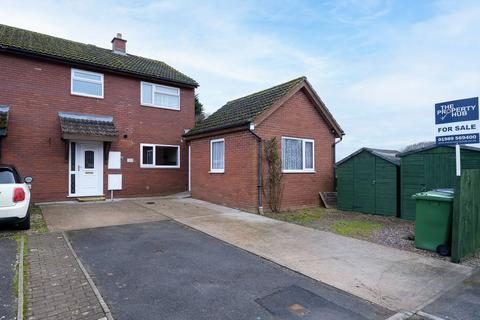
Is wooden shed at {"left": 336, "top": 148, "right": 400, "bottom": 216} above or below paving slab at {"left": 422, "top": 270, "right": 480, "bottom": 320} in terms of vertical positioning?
above

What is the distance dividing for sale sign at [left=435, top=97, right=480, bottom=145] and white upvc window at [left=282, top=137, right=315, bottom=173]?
5.55 metres

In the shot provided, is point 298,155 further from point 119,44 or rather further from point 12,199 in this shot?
point 119,44

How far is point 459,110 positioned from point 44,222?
33.3ft

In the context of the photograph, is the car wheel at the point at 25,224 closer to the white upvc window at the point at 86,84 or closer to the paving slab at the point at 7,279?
the paving slab at the point at 7,279

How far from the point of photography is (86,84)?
43.3ft

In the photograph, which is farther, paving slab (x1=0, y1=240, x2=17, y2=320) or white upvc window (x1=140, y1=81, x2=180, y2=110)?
white upvc window (x1=140, y1=81, x2=180, y2=110)

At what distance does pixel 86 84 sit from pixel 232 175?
7.42m

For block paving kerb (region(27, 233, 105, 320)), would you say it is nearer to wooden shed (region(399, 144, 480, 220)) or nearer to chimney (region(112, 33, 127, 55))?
wooden shed (region(399, 144, 480, 220))

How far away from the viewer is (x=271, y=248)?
21.2 ft

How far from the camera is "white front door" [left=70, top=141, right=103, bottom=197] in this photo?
1266cm

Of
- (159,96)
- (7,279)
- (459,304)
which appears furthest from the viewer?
(159,96)

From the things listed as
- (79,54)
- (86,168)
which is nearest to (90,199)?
(86,168)

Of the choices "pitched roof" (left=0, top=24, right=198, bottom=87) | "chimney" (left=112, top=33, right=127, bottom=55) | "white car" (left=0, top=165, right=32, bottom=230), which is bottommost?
"white car" (left=0, top=165, right=32, bottom=230)

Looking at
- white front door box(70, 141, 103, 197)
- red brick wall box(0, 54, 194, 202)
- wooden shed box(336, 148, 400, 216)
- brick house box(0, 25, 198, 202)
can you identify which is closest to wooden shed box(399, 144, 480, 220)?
wooden shed box(336, 148, 400, 216)
